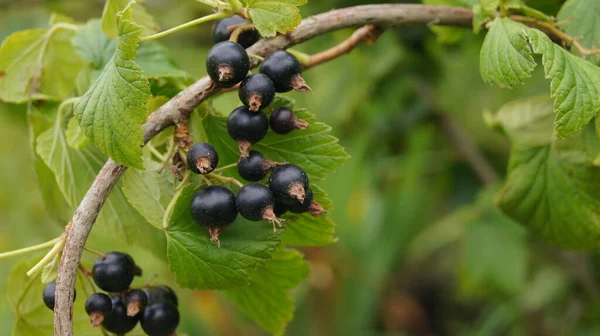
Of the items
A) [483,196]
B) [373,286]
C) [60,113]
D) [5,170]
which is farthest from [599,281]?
[5,170]

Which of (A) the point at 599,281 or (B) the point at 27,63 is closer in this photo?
(B) the point at 27,63

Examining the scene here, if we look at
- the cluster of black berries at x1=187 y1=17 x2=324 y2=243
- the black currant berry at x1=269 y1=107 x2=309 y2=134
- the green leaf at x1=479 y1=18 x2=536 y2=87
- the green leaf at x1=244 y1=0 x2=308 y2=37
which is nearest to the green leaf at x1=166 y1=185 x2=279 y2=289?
the cluster of black berries at x1=187 y1=17 x2=324 y2=243

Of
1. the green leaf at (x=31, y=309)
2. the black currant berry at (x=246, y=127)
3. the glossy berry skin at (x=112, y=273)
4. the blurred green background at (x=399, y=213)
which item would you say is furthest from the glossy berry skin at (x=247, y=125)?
the blurred green background at (x=399, y=213)

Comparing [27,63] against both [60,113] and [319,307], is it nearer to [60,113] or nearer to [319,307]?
[60,113]

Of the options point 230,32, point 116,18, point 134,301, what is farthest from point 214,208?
point 116,18

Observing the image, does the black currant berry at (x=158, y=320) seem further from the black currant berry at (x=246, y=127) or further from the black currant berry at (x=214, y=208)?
the black currant berry at (x=246, y=127)

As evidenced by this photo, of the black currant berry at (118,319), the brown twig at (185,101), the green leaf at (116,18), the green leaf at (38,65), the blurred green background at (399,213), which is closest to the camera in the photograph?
the brown twig at (185,101)

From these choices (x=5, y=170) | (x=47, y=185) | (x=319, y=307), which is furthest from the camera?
(x=5, y=170)
